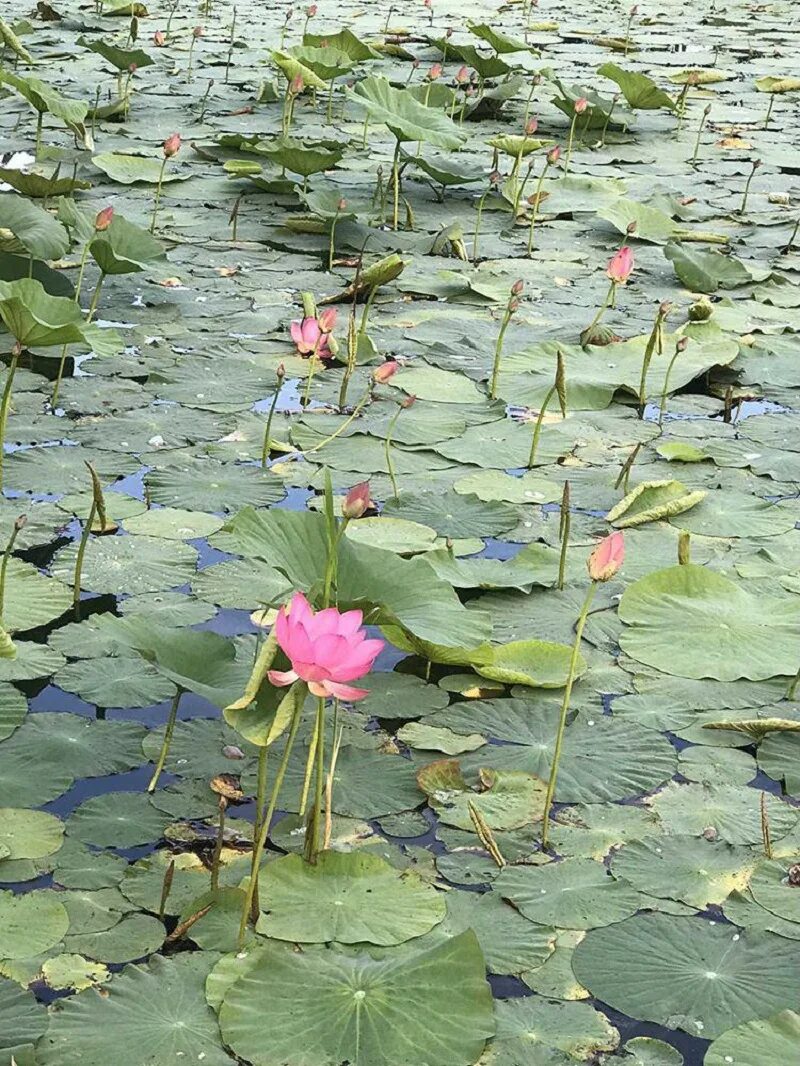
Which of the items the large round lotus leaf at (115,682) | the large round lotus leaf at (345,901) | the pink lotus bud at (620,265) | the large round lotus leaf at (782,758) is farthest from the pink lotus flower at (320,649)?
the pink lotus bud at (620,265)

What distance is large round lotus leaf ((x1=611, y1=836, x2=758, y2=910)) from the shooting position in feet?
5.81

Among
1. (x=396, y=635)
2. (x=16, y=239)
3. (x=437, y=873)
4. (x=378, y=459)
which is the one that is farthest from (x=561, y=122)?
(x=437, y=873)

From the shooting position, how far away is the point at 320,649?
1.51 metres

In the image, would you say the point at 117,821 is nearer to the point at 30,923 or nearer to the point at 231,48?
the point at 30,923

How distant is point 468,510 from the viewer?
281 centimetres

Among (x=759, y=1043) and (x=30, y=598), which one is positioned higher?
(x=759, y=1043)

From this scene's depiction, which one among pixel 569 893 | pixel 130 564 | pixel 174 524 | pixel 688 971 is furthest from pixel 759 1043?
pixel 174 524

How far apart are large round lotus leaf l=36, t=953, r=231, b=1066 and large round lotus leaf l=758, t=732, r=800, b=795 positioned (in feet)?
2.93

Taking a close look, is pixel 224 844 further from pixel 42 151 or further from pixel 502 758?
pixel 42 151

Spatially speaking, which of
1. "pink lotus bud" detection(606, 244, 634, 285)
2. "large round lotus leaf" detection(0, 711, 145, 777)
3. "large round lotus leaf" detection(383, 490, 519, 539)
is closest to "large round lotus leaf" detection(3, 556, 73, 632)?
"large round lotus leaf" detection(0, 711, 145, 777)

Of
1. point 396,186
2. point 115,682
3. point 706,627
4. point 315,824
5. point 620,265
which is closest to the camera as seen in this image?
point 315,824

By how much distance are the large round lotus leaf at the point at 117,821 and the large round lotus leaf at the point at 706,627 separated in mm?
870

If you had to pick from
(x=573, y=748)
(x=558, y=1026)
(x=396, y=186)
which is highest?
(x=558, y=1026)

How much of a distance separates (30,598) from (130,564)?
209 mm
